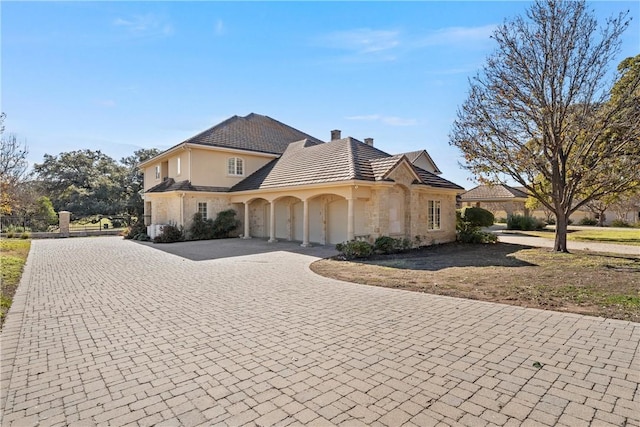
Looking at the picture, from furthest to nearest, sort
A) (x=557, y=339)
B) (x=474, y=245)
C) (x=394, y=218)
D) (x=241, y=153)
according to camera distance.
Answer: (x=241, y=153) < (x=474, y=245) < (x=394, y=218) < (x=557, y=339)

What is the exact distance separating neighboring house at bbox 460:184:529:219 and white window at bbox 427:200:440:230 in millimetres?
18666

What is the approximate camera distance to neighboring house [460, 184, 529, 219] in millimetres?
37753

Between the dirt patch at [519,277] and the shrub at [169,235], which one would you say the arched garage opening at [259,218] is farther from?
the dirt patch at [519,277]

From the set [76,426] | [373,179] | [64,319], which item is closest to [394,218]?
[373,179]

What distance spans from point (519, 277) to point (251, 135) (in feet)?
70.2

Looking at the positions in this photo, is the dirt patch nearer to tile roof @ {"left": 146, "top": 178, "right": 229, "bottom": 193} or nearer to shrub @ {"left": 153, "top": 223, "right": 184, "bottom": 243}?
shrub @ {"left": 153, "top": 223, "right": 184, "bottom": 243}

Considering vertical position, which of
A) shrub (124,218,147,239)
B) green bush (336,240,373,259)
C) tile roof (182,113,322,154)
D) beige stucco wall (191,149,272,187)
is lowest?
green bush (336,240,373,259)

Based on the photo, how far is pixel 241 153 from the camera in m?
24.2

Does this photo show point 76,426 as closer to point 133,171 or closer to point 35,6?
point 35,6

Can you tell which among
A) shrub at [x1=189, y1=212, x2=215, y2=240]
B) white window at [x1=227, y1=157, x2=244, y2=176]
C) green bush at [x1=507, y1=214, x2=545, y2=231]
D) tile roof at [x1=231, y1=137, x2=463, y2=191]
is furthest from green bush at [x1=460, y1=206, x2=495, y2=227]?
shrub at [x1=189, y1=212, x2=215, y2=240]

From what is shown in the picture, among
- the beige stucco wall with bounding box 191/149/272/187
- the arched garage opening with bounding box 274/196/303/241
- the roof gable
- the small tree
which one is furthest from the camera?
the small tree

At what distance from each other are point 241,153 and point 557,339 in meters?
22.1

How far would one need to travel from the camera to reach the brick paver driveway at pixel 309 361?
10.9 feet

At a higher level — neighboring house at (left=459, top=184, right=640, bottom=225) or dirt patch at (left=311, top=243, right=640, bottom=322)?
neighboring house at (left=459, top=184, right=640, bottom=225)
